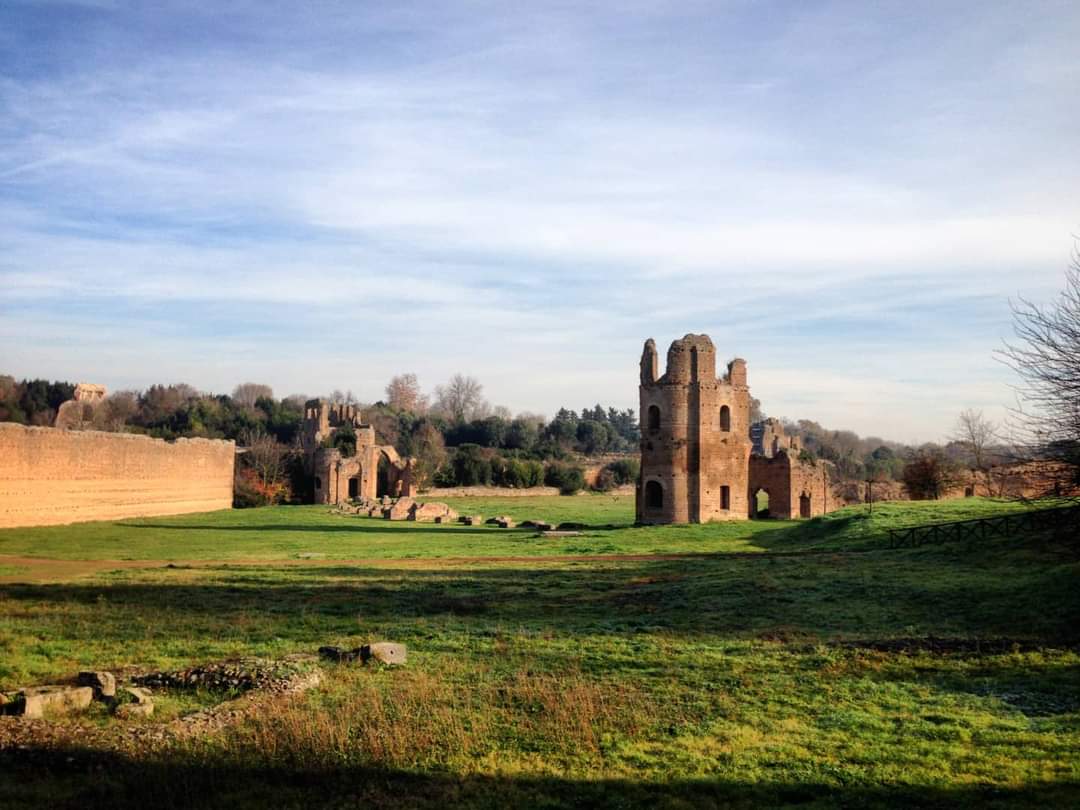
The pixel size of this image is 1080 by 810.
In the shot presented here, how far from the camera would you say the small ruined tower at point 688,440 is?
39.1 metres

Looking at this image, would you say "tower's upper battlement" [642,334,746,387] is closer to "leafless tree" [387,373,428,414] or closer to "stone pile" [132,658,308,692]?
"stone pile" [132,658,308,692]

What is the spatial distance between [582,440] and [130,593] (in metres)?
81.9

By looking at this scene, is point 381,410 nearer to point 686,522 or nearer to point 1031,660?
point 686,522

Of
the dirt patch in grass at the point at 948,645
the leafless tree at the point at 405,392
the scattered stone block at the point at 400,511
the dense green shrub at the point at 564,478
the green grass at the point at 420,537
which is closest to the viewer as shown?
the dirt patch in grass at the point at 948,645

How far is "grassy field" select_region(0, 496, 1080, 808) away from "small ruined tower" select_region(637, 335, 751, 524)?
1508cm

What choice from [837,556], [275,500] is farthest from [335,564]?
[275,500]

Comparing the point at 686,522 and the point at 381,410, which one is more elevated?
the point at 381,410

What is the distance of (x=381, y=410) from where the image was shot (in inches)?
3964

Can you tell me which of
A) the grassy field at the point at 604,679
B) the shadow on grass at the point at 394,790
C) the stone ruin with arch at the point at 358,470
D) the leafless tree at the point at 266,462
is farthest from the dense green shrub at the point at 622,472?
the shadow on grass at the point at 394,790

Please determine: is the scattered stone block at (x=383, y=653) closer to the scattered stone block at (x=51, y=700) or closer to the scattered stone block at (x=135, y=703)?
the scattered stone block at (x=135, y=703)

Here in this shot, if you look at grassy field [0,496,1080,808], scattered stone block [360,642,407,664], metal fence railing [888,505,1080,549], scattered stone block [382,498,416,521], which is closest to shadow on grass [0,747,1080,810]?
grassy field [0,496,1080,808]

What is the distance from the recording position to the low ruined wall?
1293 inches

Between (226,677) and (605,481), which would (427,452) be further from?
(226,677)

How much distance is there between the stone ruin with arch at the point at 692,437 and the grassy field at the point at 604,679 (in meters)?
15.1
